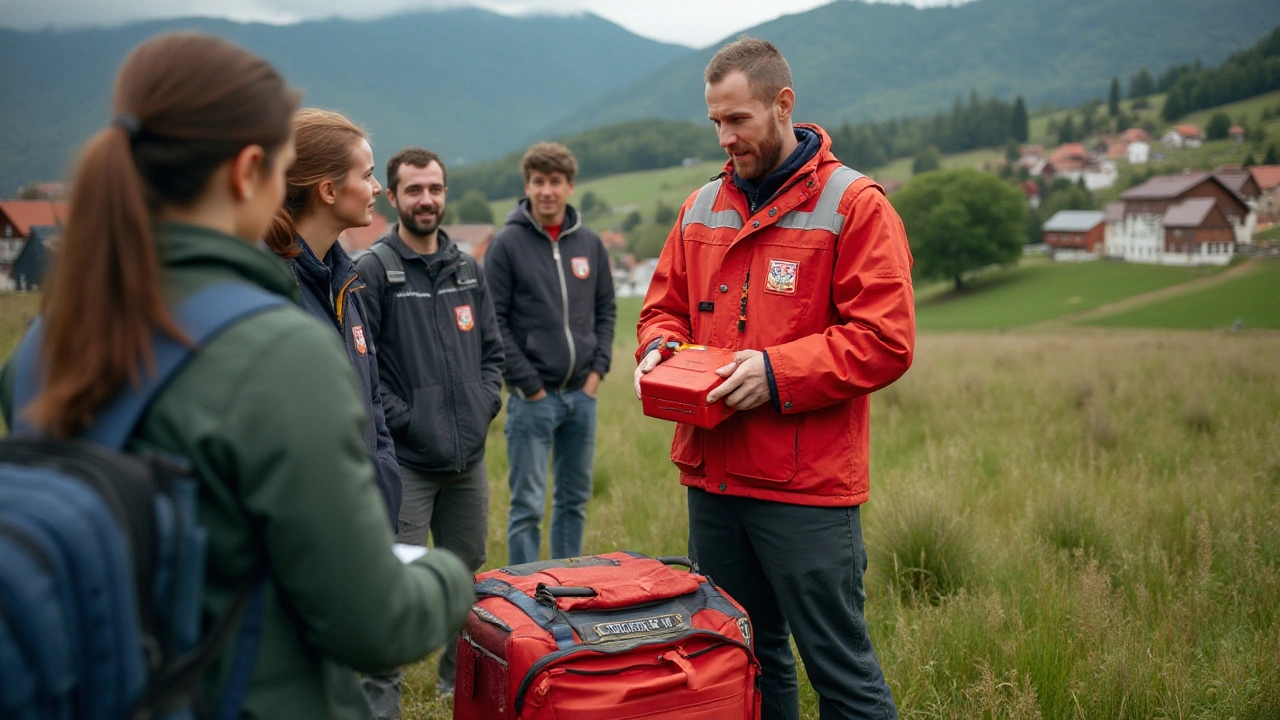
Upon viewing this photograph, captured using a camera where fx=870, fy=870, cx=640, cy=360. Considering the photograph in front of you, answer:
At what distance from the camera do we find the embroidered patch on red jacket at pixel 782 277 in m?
3.12

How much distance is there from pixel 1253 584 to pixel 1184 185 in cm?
4489

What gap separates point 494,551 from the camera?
5926mm

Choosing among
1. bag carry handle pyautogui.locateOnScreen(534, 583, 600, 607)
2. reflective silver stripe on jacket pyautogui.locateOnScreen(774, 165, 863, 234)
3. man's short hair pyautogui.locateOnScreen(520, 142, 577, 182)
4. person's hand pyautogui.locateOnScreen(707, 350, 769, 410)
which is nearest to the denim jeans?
person's hand pyautogui.locateOnScreen(707, 350, 769, 410)

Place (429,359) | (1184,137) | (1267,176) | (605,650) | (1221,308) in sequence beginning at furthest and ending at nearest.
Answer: (1184,137) < (1267,176) < (1221,308) < (429,359) < (605,650)

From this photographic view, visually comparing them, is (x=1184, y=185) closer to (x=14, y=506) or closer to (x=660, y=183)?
(x=14, y=506)

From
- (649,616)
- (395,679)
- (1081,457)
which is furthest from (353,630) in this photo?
(1081,457)

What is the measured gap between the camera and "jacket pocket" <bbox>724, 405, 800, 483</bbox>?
305 cm

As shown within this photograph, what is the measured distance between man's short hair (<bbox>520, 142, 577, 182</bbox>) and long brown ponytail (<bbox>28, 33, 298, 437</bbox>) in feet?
14.1

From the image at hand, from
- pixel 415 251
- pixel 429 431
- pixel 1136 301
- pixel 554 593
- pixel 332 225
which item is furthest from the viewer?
pixel 1136 301

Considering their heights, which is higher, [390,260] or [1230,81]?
[1230,81]

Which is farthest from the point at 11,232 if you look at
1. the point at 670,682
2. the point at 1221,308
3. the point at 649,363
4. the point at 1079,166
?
the point at 1079,166

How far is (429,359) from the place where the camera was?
4340 millimetres

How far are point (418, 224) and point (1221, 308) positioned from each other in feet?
99.1

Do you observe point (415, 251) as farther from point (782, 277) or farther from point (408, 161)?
point (782, 277)
